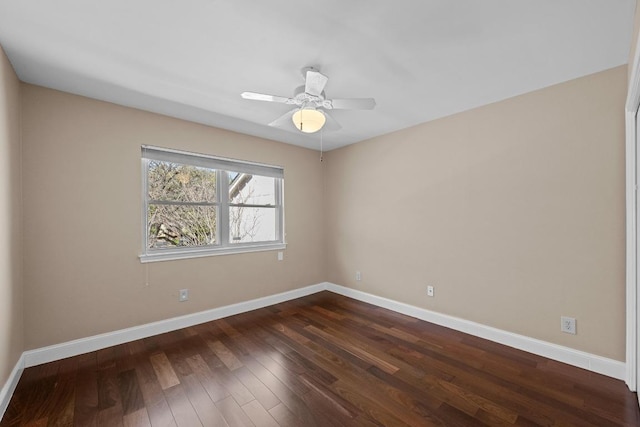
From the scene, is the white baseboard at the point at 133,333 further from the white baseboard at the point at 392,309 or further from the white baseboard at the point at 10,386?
the white baseboard at the point at 10,386

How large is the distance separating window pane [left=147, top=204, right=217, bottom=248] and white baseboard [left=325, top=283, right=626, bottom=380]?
2406 millimetres

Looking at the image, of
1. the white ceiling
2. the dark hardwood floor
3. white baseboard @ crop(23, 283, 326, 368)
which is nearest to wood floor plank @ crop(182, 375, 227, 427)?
the dark hardwood floor

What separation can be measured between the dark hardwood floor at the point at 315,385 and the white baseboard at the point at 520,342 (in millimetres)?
82

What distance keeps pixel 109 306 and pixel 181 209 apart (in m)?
1.17

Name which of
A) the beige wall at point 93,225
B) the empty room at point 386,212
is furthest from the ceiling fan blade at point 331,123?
the beige wall at point 93,225

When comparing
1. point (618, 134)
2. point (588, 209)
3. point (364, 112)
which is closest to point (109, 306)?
point (364, 112)

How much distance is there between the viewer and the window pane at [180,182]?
301 cm

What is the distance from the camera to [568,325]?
7.54ft

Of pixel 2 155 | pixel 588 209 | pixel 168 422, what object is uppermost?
pixel 2 155

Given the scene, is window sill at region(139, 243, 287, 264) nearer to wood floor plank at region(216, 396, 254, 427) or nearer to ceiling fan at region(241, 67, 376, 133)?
wood floor plank at region(216, 396, 254, 427)

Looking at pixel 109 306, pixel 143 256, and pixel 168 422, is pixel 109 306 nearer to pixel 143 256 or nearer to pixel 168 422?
pixel 143 256

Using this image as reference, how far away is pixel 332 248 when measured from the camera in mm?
4523

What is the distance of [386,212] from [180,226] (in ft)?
8.45

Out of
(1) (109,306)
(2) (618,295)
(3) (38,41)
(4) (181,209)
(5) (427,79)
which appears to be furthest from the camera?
(4) (181,209)
